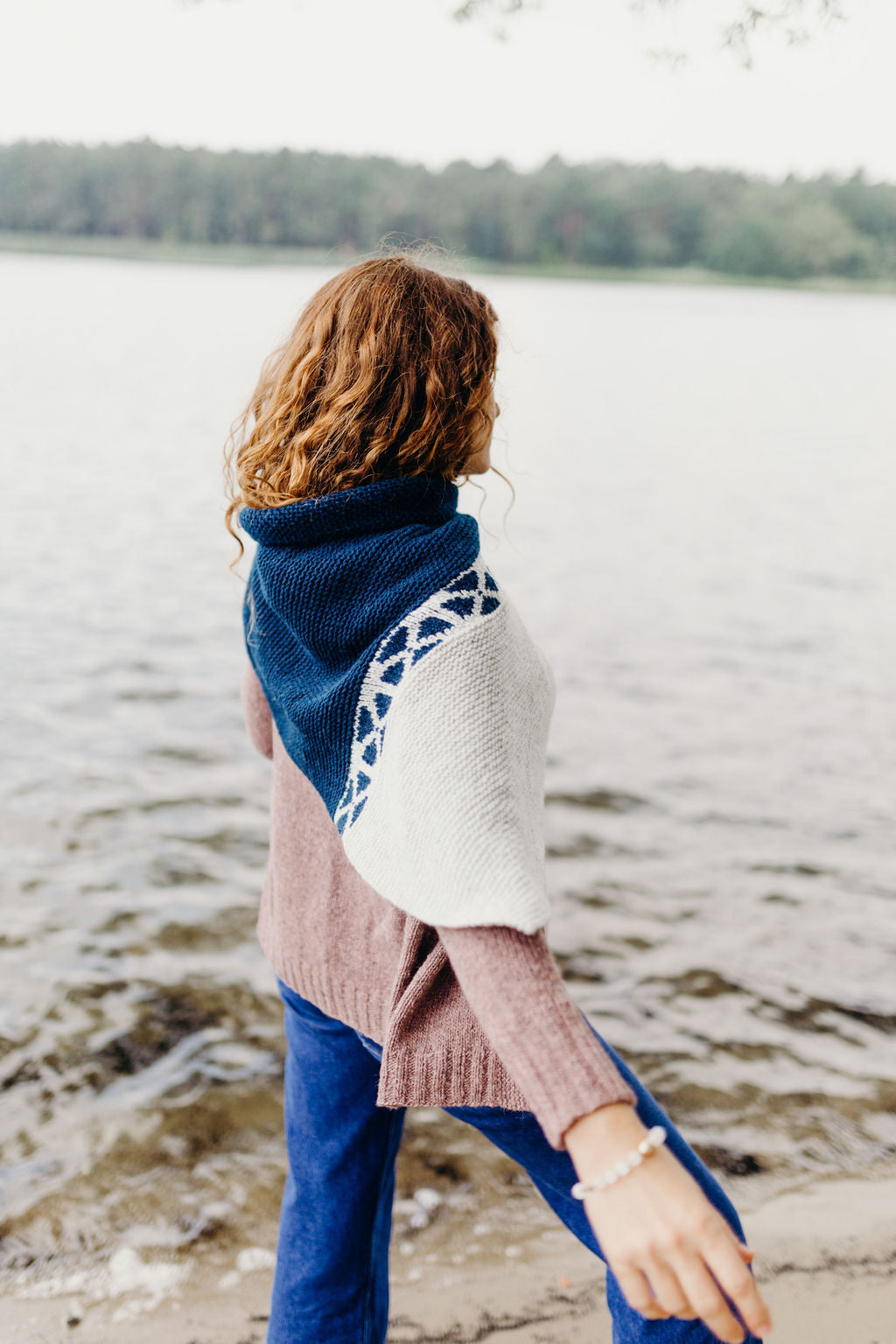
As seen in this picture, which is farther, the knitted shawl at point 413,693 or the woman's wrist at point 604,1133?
the knitted shawl at point 413,693

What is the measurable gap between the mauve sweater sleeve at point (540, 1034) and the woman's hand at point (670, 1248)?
0.17 ft

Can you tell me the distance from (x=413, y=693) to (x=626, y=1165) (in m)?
0.48

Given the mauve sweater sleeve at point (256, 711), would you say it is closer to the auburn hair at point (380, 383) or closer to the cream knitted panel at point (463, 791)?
the auburn hair at point (380, 383)

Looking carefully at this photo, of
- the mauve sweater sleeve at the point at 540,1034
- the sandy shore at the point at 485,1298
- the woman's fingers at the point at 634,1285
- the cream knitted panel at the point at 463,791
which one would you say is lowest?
the sandy shore at the point at 485,1298

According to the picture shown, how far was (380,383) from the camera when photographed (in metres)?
1.21

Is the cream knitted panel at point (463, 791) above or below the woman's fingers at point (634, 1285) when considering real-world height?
above

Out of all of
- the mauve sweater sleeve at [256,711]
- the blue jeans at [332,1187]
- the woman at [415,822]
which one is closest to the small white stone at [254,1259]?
the blue jeans at [332,1187]

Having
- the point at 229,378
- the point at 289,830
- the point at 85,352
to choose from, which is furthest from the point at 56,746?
the point at 85,352

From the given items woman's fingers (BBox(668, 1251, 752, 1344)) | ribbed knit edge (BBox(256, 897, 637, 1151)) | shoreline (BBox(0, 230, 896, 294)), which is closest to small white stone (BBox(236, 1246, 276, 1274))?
ribbed knit edge (BBox(256, 897, 637, 1151))

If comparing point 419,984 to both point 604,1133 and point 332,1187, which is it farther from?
point 332,1187

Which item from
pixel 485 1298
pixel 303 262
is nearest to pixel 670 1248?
pixel 485 1298

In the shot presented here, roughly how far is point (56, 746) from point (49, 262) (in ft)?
198

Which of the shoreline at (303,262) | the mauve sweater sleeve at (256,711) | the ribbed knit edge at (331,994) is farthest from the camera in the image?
the shoreline at (303,262)

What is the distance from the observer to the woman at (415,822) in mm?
949
